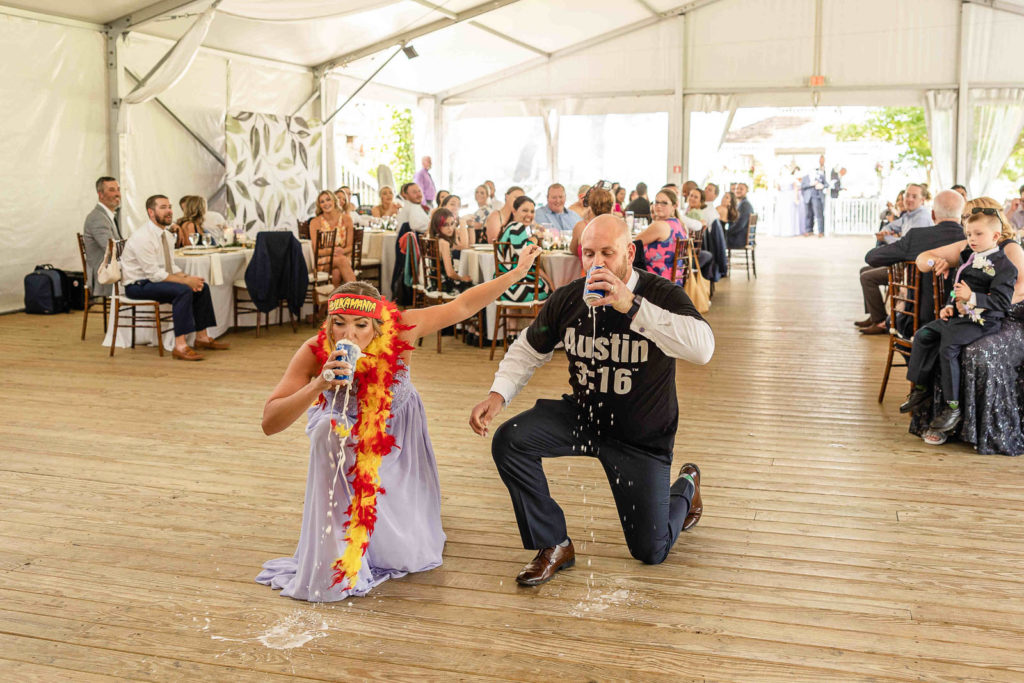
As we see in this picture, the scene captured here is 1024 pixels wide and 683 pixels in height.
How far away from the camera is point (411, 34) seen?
512 inches

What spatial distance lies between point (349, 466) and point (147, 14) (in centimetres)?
837

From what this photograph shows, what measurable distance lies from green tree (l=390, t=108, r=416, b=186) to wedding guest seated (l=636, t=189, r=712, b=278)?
978 cm

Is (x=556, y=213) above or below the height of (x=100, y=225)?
above

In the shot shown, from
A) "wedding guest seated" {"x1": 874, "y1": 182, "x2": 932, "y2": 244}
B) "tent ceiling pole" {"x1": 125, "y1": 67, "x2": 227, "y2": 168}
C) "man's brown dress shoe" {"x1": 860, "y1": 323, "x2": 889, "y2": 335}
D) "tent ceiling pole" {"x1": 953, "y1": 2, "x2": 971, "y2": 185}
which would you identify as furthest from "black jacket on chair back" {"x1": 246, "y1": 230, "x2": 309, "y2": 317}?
"tent ceiling pole" {"x1": 953, "y1": 2, "x2": 971, "y2": 185}

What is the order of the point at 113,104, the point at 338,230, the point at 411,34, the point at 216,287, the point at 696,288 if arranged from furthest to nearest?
1. the point at 411,34
2. the point at 113,104
3. the point at 696,288
4. the point at 338,230
5. the point at 216,287

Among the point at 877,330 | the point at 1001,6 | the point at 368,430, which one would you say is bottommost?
the point at 877,330

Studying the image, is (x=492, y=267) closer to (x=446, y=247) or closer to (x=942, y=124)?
(x=446, y=247)

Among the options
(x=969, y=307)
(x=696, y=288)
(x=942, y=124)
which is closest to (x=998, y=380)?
(x=969, y=307)

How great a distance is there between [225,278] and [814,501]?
5.84 m

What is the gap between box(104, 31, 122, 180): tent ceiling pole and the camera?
32.8 feet

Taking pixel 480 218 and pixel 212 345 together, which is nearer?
pixel 212 345

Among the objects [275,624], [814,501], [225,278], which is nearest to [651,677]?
[275,624]

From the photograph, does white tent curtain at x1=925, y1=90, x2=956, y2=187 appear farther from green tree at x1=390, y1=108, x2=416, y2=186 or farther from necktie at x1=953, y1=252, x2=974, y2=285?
necktie at x1=953, y1=252, x2=974, y2=285

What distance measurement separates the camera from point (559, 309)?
127 inches
